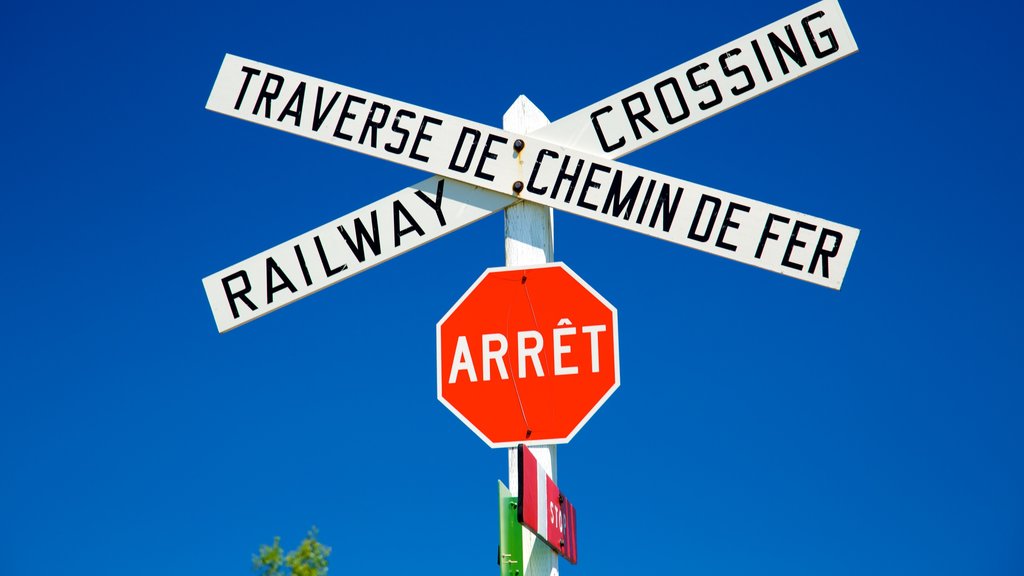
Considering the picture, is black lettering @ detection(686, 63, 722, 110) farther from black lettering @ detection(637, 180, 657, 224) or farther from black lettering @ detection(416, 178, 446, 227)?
black lettering @ detection(416, 178, 446, 227)

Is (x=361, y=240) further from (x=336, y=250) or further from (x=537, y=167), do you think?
(x=537, y=167)

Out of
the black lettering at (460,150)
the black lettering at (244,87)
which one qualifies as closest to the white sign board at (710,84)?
the black lettering at (460,150)

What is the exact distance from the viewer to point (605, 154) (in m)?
4.19

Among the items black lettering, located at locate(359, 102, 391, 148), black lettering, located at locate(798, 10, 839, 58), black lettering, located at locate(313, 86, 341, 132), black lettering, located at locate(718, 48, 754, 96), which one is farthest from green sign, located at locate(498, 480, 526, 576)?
black lettering, located at locate(798, 10, 839, 58)

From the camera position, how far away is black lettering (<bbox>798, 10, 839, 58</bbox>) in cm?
410

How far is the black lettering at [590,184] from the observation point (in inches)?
162

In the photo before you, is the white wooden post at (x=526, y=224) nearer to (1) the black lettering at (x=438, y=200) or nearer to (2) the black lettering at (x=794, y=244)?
(1) the black lettering at (x=438, y=200)

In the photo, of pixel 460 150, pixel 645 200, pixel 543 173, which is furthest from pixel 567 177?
pixel 460 150

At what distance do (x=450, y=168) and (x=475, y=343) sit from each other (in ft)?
2.12

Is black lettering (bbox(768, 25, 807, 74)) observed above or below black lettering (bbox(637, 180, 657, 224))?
above

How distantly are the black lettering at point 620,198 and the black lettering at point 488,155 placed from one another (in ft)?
1.42

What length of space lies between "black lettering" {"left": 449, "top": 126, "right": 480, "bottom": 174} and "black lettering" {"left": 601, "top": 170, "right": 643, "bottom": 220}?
52 centimetres

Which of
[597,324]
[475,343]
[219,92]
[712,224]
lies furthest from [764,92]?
[219,92]

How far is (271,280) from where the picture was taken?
4234mm
